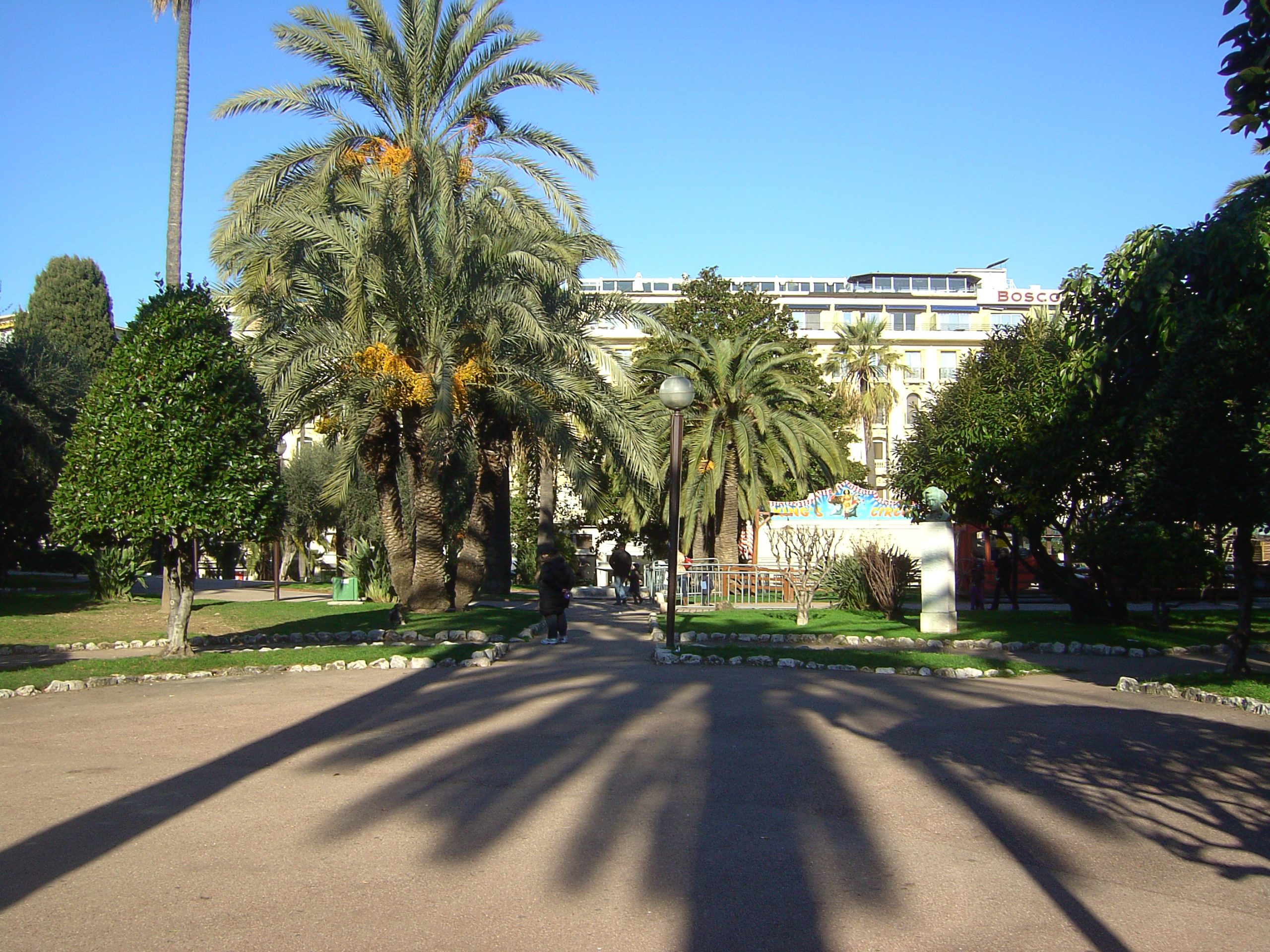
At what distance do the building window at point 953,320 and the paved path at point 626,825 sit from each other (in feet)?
257

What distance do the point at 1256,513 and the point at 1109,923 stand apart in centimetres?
786

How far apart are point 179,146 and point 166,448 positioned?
1111 cm

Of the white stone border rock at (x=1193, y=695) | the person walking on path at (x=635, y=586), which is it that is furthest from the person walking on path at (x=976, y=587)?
the white stone border rock at (x=1193, y=695)

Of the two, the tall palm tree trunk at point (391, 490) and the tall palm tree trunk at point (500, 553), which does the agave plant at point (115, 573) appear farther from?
the tall palm tree trunk at point (500, 553)

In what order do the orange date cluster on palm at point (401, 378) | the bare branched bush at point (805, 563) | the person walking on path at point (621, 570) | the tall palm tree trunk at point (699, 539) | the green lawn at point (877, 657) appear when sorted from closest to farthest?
the green lawn at point (877, 657), the orange date cluster on palm at point (401, 378), the bare branched bush at point (805, 563), the person walking on path at point (621, 570), the tall palm tree trunk at point (699, 539)

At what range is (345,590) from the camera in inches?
1077

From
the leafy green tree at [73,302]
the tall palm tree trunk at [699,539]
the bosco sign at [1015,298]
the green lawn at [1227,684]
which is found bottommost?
the green lawn at [1227,684]

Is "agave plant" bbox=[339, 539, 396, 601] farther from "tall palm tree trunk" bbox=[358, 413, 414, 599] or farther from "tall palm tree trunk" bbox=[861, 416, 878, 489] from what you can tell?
"tall palm tree trunk" bbox=[861, 416, 878, 489]

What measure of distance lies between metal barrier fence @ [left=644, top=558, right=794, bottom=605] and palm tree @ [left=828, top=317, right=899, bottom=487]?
33.0 m

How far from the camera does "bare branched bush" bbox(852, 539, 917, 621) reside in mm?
21328

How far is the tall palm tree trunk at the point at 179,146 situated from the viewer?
20.9 metres

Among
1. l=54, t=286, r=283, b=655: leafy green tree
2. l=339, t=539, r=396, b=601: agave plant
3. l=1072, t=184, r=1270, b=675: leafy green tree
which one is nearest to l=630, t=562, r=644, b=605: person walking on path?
l=339, t=539, r=396, b=601: agave plant

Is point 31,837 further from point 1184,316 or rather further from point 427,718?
point 1184,316

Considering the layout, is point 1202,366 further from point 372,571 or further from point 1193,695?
point 372,571
